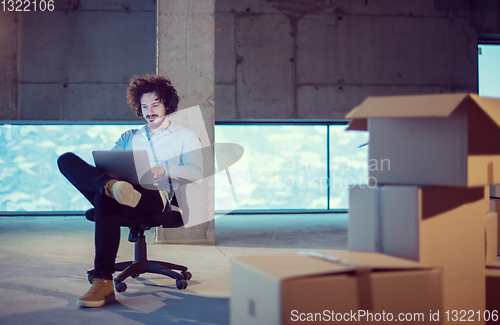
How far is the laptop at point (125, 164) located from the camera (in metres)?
1.96

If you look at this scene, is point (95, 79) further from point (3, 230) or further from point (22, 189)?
point (3, 230)

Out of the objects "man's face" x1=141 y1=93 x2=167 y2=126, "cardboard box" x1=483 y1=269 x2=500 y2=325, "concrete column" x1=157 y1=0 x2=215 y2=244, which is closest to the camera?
"cardboard box" x1=483 y1=269 x2=500 y2=325

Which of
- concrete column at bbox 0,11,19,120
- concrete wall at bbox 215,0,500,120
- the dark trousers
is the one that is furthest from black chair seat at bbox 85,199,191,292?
concrete column at bbox 0,11,19,120

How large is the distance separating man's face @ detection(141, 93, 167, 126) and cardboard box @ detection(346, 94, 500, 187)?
1474 mm

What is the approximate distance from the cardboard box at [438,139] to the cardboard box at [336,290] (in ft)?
0.93

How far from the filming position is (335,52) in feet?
19.7

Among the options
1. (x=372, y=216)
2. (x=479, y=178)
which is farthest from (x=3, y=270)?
(x=479, y=178)

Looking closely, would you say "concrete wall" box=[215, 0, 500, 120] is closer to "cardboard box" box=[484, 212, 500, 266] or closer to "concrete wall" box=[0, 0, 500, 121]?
"concrete wall" box=[0, 0, 500, 121]

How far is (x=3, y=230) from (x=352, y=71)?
473 cm

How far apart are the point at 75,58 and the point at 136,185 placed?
173 inches

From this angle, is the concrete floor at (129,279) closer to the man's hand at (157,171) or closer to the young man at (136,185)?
the young man at (136,185)

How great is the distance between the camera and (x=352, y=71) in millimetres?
6043

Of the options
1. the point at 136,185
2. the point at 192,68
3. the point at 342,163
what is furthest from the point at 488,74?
the point at 136,185

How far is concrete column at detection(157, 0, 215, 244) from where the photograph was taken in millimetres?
3674
